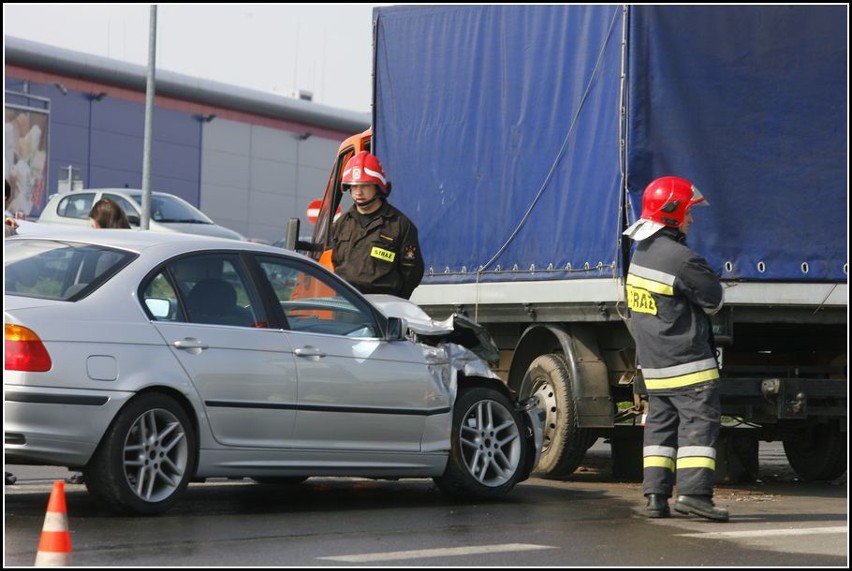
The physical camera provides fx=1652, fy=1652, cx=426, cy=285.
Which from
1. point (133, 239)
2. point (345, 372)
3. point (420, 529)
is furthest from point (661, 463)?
point (133, 239)

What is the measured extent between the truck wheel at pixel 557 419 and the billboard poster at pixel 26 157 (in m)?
31.1

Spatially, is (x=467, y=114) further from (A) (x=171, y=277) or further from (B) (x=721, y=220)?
(A) (x=171, y=277)

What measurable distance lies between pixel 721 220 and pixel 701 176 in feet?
1.00

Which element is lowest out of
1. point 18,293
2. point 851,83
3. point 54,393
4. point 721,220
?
point 54,393

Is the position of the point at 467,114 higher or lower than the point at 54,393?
higher

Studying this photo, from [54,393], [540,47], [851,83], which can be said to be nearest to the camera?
[54,393]

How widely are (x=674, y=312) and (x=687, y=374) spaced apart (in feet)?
1.13

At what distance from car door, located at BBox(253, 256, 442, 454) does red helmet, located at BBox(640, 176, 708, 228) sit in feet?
5.11

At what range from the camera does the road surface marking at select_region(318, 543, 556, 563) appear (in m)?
6.84

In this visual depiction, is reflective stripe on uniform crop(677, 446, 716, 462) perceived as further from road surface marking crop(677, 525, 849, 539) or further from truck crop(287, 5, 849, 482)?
truck crop(287, 5, 849, 482)

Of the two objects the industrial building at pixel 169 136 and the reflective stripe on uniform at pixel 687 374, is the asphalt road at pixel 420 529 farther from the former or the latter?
the industrial building at pixel 169 136

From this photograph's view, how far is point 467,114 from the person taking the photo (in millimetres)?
11430

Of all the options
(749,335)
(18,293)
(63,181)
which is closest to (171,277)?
(18,293)

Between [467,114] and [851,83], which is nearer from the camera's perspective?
[851,83]
